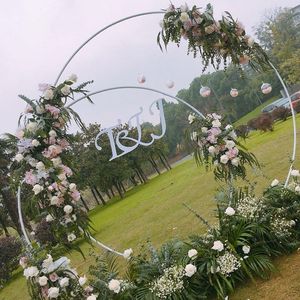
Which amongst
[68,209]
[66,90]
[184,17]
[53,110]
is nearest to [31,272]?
[68,209]

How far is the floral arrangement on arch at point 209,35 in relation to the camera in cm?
722

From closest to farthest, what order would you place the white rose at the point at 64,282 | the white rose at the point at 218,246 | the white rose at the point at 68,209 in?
the white rose at the point at 64,282 → the white rose at the point at 218,246 → the white rose at the point at 68,209

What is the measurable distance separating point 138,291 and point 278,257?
7.50 feet

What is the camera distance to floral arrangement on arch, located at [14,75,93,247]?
6.31 meters

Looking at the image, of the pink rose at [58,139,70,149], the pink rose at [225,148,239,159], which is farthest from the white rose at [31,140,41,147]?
the pink rose at [225,148,239,159]

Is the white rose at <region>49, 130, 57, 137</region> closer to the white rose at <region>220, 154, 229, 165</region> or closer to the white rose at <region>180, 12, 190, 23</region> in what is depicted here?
the white rose at <region>220, 154, 229, 165</region>

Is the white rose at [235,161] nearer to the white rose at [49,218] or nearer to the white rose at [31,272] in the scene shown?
the white rose at [49,218]

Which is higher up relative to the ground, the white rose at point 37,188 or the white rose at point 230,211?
the white rose at point 37,188

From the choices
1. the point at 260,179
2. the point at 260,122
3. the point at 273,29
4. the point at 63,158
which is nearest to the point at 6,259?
the point at 260,179

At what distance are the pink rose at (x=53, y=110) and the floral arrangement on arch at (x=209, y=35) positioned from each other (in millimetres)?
2420

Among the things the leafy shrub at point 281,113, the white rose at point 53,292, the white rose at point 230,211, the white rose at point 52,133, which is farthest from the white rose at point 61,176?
the leafy shrub at point 281,113

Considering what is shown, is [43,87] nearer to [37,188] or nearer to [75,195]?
[37,188]

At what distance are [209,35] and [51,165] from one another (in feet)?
11.9

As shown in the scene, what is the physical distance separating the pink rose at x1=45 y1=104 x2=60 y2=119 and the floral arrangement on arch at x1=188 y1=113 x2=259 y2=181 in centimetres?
240
